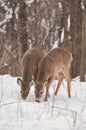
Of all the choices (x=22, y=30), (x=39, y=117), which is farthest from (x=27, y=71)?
(x=22, y=30)

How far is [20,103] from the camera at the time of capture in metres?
6.96

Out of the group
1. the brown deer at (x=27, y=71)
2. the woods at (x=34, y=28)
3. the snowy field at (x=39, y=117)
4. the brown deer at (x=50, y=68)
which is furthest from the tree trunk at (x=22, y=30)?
the snowy field at (x=39, y=117)

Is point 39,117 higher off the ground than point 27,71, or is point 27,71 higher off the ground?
point 27,71

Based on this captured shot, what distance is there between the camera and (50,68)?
909cm

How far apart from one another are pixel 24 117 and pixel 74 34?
1366 cm

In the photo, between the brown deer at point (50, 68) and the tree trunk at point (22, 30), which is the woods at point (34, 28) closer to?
the tree trunk at point (22, 30)

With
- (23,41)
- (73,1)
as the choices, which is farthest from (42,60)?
(73,1)

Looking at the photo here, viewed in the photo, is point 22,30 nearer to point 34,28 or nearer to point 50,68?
point 34,28

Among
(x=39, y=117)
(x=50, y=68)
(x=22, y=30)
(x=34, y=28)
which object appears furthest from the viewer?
(x=34, y=28)

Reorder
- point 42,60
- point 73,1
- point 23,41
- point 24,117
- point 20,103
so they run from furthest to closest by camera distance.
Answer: point 73,1, point 23,41, point 42,60, point 20,103, point 24,117

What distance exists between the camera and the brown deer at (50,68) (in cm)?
864

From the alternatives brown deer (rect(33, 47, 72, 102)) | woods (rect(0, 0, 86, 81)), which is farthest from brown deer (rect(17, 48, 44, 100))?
woods (rect(0, 0, 86, 81))

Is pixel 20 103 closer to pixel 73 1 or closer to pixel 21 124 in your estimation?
pixel 21 124

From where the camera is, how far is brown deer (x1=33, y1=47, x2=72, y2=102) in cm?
864
